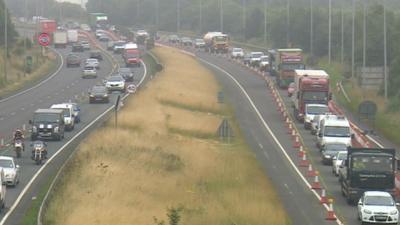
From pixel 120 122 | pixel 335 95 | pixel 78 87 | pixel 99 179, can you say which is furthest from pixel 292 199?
pixel 78 87

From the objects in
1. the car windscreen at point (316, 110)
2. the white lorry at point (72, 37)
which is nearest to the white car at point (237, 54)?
the white lorry at point (72, 37)

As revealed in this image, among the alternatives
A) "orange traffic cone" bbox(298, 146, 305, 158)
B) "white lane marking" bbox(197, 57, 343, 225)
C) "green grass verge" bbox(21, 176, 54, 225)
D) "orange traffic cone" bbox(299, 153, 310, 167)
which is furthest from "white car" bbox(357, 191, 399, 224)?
"orange traffic cone" bbox(298, 146, 305, 158)

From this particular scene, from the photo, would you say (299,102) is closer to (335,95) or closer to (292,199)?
(335,95)

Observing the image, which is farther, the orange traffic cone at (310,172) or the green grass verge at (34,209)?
the orange traffic cone at (310,172)

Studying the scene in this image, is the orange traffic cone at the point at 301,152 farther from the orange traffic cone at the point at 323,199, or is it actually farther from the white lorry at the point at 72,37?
the white lorry at the point at 72,37

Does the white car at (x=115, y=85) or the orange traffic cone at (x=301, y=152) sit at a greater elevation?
the white car at (x=115, y=85)


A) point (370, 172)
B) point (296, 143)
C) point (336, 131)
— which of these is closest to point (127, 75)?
point (296, 143)

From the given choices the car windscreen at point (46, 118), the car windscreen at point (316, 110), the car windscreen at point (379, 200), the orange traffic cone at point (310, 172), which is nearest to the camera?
the car windscreen at point (379, 200)
